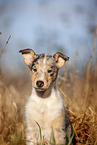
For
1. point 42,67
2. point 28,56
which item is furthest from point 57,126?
point 28,56

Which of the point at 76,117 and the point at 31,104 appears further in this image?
the point at 76,117

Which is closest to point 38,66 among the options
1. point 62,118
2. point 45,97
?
point 45,97

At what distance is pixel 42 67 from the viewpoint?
2.80 metres

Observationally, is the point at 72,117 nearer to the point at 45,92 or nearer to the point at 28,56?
the point at 45,92

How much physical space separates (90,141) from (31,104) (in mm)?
1053

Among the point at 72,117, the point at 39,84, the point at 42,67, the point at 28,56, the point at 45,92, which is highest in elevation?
the point at 28,56

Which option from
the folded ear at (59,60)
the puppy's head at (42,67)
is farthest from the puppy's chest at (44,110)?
the folded ear at (59,60)

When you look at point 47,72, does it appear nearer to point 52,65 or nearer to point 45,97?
point 52,65

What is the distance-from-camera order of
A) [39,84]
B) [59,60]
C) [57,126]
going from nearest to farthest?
[39,84] < [57,126] < [59,60]

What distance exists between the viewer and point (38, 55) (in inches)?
118

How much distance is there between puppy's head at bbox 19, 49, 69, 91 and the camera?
2664mm

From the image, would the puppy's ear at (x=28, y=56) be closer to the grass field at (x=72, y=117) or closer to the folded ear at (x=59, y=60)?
the folded ear at (x=59, y=60)

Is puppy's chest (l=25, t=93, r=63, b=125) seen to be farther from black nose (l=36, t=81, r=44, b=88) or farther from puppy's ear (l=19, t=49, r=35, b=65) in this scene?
puppy's ear (l=19, t=49, r=35, b=65)

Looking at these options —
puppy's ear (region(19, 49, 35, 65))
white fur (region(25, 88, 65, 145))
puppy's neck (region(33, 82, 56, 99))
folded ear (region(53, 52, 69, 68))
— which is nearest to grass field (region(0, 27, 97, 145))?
white fur (region(25, 88, 65, 145))
